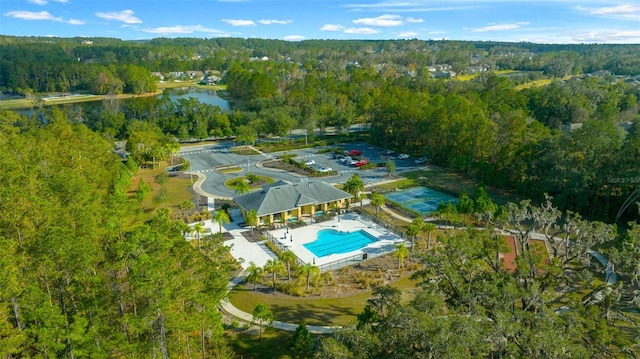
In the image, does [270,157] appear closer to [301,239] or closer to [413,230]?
[301,239]

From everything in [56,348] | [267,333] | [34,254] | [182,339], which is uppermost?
[34,254]

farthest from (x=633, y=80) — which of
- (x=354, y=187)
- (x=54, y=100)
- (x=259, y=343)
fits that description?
(x=54, y=100)

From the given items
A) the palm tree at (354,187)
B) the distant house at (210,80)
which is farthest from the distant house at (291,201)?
the distant house at (210,80)

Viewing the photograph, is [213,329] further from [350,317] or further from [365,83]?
[365,83]

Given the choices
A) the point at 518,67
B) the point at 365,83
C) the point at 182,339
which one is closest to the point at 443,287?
the point at 182,339

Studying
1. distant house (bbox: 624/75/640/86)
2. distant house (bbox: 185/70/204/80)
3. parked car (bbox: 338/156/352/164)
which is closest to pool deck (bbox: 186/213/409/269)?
parked car (bbox: 338/156/352/164)

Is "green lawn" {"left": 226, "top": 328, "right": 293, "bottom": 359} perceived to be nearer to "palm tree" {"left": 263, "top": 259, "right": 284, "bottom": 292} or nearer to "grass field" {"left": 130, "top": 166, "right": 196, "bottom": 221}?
"palm tree" {"left": 263, "top": 259, "right": 284, "bottom": 292}

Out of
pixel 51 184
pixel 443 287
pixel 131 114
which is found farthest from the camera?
pixel 131 114
